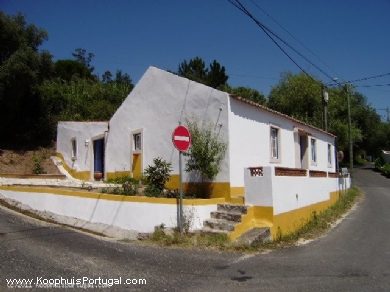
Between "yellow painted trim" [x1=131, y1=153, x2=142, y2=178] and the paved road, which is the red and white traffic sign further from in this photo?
"yellow painted trim" [x1=131, y1=153, x2=142, y2=178]

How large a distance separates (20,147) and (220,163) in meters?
16.5

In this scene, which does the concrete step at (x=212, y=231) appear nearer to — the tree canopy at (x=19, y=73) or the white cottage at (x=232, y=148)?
the white cottage at (x=232, y=148)

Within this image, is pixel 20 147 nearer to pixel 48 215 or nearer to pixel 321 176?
pixel 48 215

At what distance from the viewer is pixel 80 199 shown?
10.5 metres

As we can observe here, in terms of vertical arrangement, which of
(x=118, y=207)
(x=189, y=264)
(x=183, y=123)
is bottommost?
(x=189, y=264)

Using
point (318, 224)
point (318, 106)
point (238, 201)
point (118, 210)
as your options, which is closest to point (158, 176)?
point (118, 210)

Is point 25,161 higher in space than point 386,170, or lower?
higher

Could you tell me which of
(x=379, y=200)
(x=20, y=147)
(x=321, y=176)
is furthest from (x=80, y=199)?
(x=379, y=200)

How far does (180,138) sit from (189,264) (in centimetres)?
299

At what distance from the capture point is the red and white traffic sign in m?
8.09

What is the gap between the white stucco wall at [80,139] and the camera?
17.4m

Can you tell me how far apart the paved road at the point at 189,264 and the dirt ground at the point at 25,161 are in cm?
1050

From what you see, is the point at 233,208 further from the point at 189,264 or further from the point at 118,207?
the point at 118,207

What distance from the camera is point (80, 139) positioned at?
18516 millimetres
